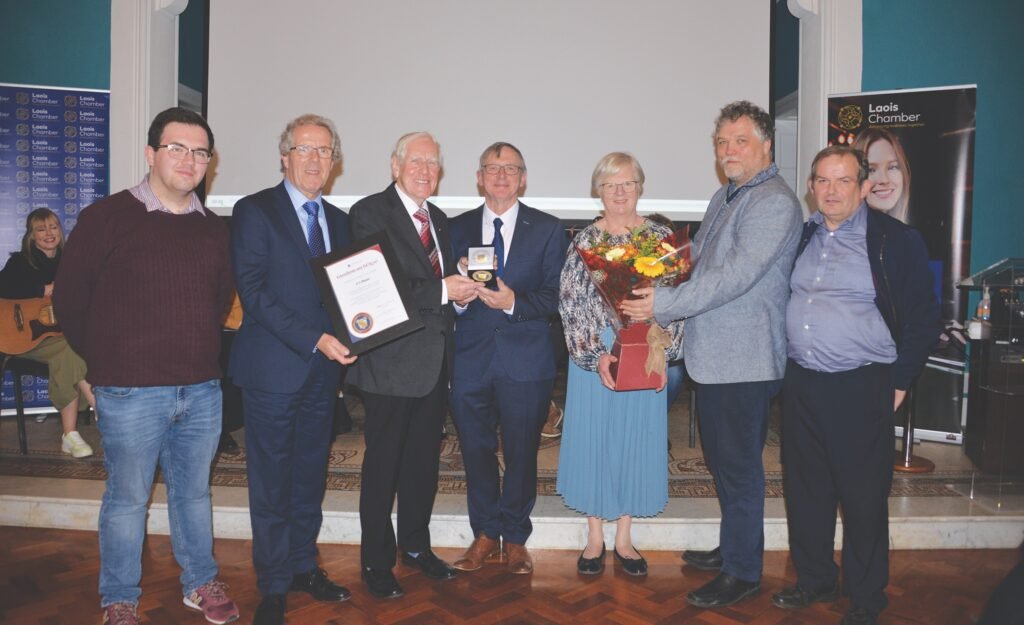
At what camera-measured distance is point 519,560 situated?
3.04 meters

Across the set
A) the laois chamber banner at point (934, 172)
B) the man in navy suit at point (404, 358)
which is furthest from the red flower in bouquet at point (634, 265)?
the laois chamber banner at point (934, 172)

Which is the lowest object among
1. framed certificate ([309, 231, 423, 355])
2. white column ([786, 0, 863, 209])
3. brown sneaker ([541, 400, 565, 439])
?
brown sneaker ([541, 400, 565, 439])

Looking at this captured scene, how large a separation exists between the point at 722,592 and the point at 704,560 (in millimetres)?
405

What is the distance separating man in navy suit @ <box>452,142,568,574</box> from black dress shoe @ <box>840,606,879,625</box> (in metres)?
1.28

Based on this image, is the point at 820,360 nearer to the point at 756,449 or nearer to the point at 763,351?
the point at 763,351

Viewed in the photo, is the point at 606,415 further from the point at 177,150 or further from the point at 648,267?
the point at 177,150

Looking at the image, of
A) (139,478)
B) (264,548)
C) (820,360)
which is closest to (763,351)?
(820,360)

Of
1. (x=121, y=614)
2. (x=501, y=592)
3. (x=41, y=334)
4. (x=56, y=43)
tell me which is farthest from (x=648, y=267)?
(x=56, y=43)

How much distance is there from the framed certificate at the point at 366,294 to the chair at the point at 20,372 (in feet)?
10.7

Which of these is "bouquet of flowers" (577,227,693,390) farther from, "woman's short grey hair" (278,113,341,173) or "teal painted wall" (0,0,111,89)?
"teal painted wall" (0,0,111,89)

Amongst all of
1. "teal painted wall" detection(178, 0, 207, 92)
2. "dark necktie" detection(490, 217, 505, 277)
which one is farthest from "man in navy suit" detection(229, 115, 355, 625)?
"teal painted wall" detection(178, 0, 207, 92)

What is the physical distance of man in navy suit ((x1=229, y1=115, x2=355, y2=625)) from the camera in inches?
97.9

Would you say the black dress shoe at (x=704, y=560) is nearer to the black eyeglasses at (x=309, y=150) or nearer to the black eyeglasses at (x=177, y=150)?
the black eyeglasses at (x=309, y=150)

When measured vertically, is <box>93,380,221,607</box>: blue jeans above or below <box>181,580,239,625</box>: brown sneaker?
above
